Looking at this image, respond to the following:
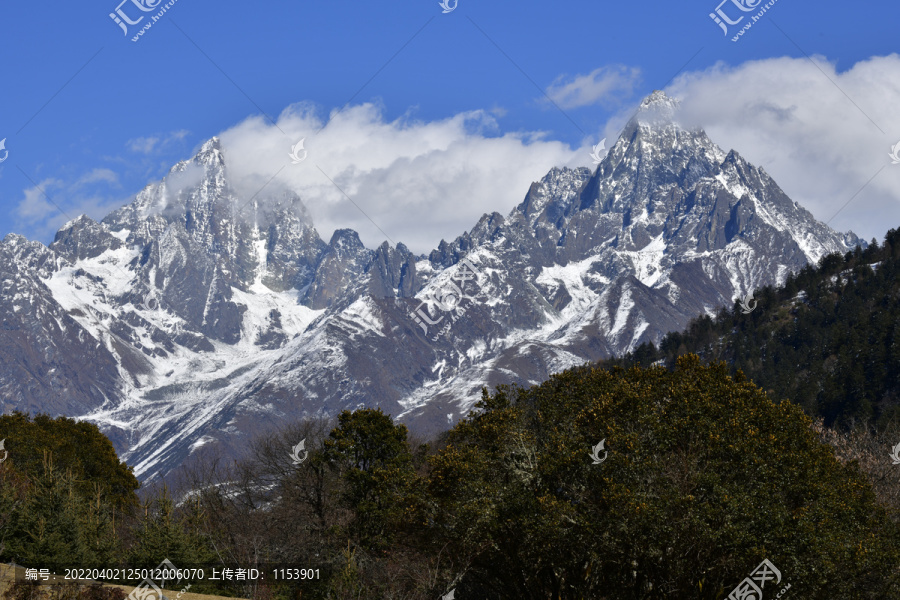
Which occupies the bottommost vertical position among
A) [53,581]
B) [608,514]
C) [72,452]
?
[608,514]

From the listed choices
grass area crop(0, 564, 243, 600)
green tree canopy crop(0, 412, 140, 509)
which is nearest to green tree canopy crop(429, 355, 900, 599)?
grass area crop(0, 564, 243, 600)

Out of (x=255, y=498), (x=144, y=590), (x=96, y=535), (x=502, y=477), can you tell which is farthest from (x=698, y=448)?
(x=255, y=498)

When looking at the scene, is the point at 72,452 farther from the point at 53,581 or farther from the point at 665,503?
the point at 665,503

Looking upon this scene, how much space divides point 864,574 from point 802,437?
250 inches

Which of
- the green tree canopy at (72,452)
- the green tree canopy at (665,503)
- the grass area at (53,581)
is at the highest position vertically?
the green tree canopy at (72,452)

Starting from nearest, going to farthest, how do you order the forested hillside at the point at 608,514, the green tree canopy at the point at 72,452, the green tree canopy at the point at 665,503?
the green tree canopy at the point at 665,503 < the forested hillside at the point at 608,514 < the green tree canopy at the point at 72,452

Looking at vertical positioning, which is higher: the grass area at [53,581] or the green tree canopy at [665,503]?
the grass area at [53,581]

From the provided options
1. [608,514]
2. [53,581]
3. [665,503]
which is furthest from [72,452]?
[665,503]

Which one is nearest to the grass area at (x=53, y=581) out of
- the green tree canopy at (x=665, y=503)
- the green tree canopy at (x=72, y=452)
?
the green tree canopy at (x=665, y=503)

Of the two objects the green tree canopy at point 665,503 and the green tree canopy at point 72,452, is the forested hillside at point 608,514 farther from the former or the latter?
the green tree canopy at point 72,452

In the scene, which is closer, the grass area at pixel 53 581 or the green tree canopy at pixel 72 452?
the grass area at pixel 53 581

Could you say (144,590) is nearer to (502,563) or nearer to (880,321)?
(502,563)

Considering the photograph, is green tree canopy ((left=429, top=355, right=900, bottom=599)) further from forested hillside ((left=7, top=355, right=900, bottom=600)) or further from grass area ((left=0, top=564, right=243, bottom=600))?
grass area ((left=0, top=564, right=243, bottom=600))

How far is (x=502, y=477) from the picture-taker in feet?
148
